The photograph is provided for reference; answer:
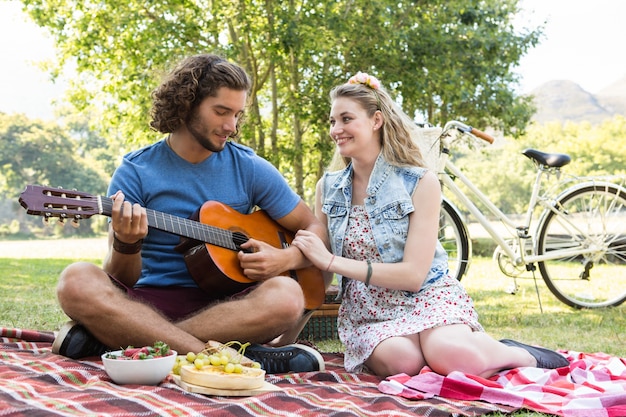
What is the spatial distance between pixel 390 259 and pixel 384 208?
224 mm

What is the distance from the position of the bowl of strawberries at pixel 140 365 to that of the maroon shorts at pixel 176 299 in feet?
1.81

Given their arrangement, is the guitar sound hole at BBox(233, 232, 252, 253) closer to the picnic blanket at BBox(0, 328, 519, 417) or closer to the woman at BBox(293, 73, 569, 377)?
the woman at BBox(293, 73, 569, 377)

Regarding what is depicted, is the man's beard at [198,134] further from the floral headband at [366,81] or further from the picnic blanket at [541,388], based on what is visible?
the picnic blanket at [541,388]

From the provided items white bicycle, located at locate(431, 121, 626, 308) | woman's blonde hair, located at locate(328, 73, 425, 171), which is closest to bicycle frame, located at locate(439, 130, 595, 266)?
white bicycle, located at locate(431, 121, 626, 308)

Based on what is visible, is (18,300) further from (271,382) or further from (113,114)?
(113,114)

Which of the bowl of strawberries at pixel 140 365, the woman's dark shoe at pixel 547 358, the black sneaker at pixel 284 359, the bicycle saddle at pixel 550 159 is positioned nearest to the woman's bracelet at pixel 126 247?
the bowl of strawberries at pixel 140 365

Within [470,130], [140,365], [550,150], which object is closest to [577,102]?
[550,150]

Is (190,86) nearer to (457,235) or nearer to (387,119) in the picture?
(387,119)

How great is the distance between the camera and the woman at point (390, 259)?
2861mm

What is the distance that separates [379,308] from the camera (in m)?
3.10

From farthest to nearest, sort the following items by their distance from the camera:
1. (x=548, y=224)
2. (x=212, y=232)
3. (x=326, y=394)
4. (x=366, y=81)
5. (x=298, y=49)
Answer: (x=298, y=49) < (x=548, y=224) < (x=366, y=81) < (x=212, y=232) < (x=326, y=394)

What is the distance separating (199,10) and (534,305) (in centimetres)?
574

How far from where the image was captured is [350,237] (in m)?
3.15

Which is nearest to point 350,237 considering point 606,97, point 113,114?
point 113,114
